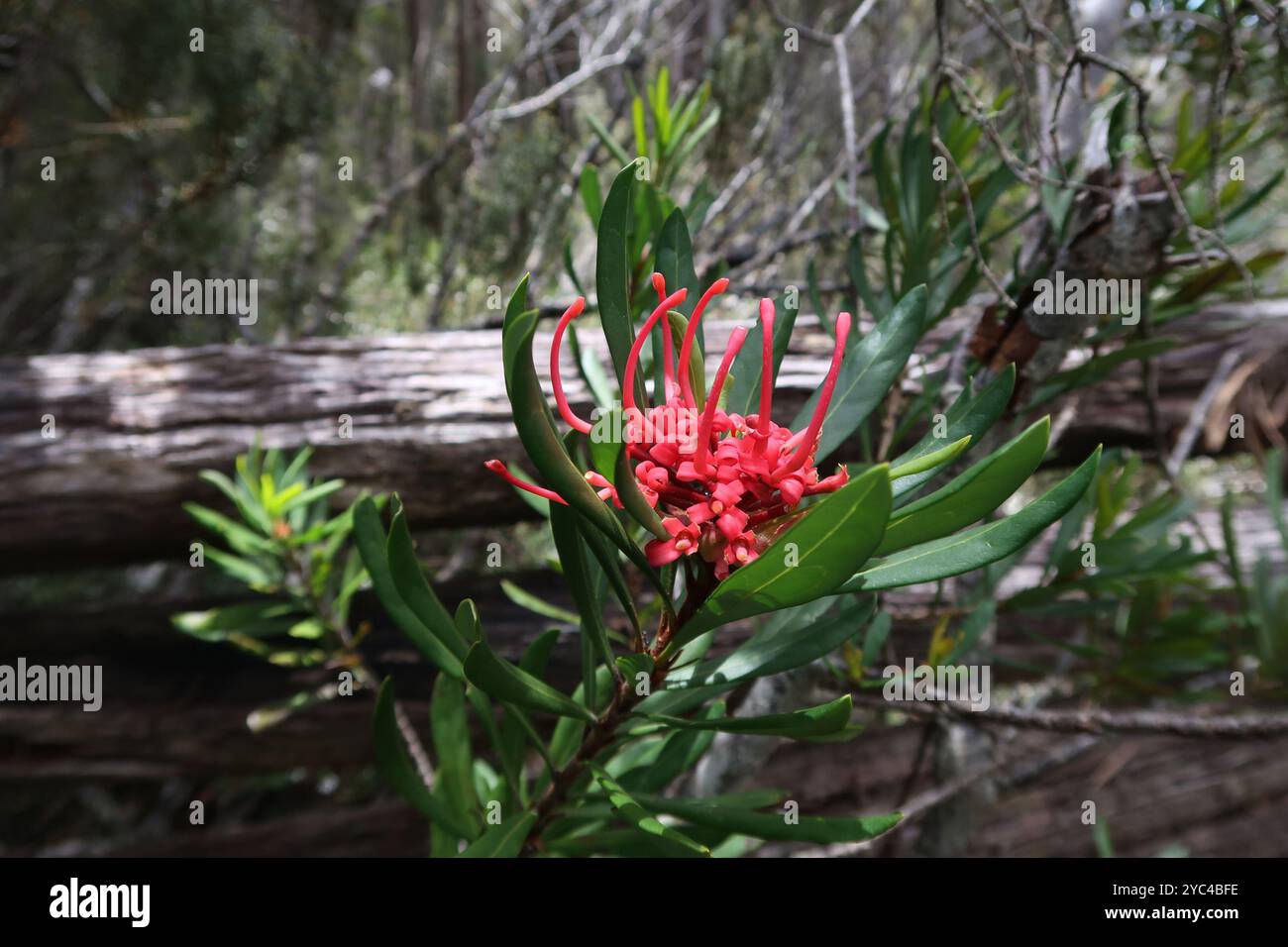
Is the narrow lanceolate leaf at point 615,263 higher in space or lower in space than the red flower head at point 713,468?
higher

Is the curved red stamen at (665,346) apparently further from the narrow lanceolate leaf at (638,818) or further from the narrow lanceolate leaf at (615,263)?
the narrow lanceolate leaf at (638,818)

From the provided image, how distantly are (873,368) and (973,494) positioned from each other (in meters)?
0.14

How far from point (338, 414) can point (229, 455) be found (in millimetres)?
189

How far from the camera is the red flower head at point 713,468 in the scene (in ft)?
1.16

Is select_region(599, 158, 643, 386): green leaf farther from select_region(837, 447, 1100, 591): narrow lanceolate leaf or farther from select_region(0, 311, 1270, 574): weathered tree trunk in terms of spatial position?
select_region(0, 311, 1270, 574): weathered tree trunk

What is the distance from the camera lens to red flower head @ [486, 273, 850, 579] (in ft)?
1.16

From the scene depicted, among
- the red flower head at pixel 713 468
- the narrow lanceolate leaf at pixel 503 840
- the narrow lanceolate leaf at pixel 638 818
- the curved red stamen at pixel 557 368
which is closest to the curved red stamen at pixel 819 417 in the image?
the red flower head at pixel 713 468

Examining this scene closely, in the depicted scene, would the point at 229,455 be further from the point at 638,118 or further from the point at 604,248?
the point at 604,248

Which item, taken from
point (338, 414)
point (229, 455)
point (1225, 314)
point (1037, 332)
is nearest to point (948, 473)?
point (1037, 332)

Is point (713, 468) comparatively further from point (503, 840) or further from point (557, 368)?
point (503, 840)

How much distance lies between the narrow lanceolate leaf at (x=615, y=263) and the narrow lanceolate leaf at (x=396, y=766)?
30 cm

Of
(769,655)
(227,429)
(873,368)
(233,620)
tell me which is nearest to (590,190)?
(873,368)

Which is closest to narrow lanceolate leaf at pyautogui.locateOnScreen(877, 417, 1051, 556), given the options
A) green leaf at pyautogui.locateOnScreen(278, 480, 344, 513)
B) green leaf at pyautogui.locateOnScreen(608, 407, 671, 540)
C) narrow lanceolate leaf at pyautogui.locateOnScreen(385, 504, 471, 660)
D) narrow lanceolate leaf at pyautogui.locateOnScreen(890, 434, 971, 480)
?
narrow lanceolate leaf at pyautogui.locateOnScreen(890, 434, 971, 480)

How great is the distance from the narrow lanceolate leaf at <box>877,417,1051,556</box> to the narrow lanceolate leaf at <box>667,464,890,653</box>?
4 centimetres
